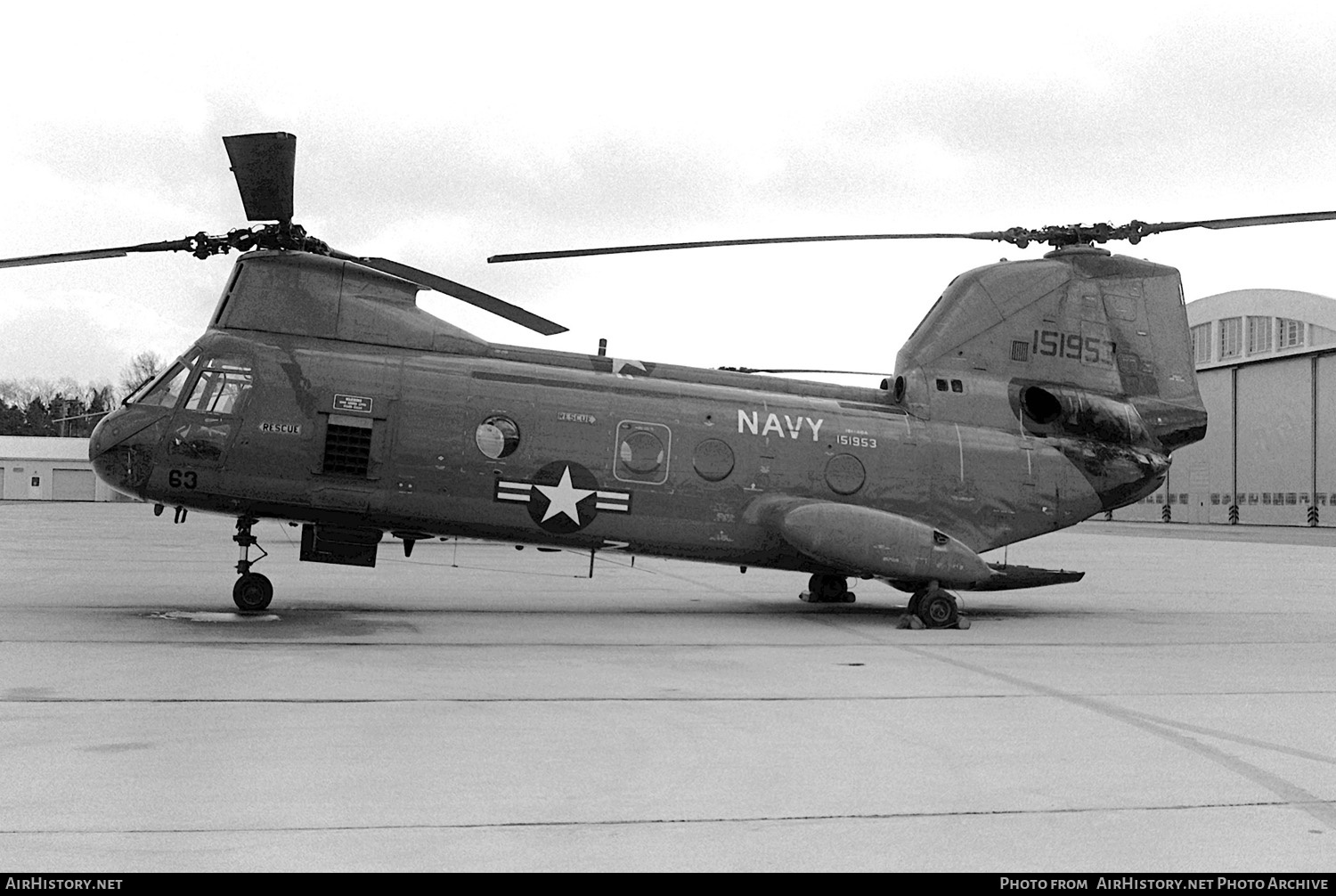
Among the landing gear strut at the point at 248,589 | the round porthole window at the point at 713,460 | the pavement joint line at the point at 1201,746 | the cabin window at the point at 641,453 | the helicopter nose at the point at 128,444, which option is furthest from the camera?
the round porthole window at the point at 713,460

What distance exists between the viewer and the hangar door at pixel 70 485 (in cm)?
9412

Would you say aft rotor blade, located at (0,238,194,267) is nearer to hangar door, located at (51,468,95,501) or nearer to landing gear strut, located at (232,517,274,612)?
landing gear strut, located at (232,517,274,612)

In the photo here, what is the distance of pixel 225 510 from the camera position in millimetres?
12844

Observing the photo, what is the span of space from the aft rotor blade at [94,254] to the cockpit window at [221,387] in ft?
4.27

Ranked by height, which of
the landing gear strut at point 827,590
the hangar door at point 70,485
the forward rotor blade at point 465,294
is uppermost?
the forward rotor blade at point 465,294

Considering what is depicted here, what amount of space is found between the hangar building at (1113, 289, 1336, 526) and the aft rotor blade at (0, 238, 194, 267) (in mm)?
57081

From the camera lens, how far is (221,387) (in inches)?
504

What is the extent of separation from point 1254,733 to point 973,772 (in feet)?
7.95

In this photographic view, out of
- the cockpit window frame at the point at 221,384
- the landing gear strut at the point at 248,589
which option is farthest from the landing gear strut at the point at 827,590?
the cockpit window frame at the point at 221,384

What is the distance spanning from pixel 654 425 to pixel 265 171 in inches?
209

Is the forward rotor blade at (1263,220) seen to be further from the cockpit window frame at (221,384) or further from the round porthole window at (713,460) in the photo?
the cockpit window frame at (221,384)

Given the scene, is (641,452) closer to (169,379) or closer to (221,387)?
(221,387)

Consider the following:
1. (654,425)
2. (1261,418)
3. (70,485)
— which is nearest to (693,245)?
(654,425)
